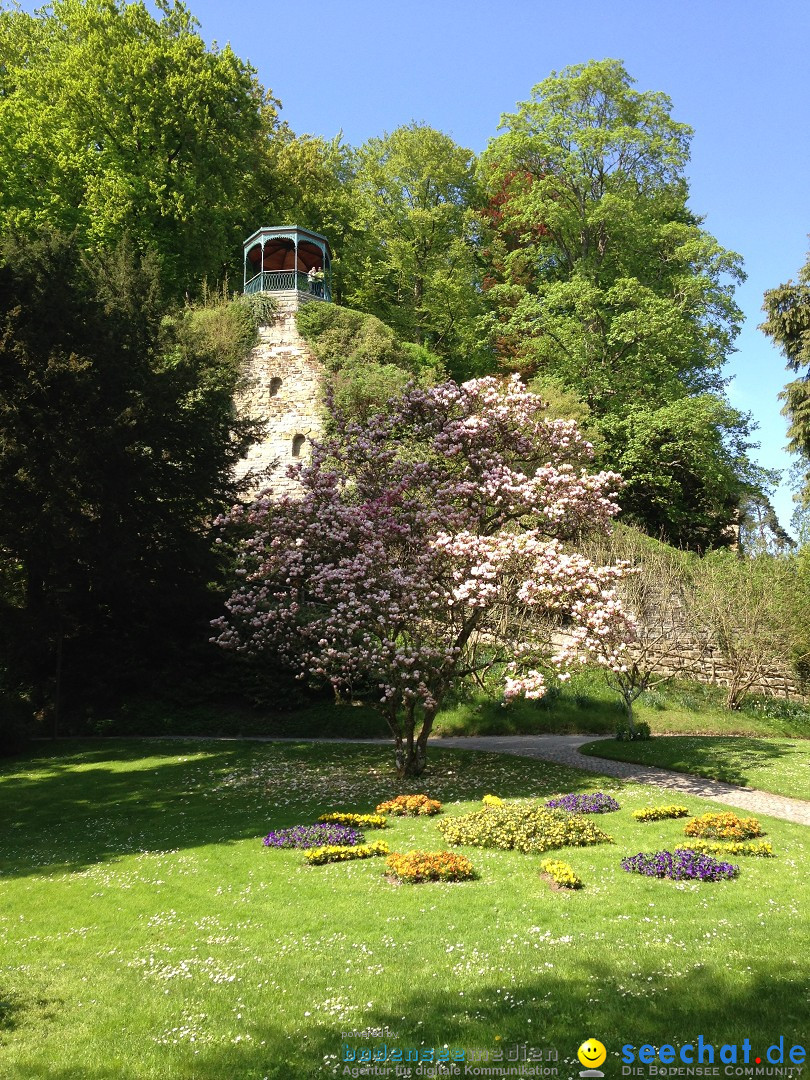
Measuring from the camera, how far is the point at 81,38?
39188 millimetres

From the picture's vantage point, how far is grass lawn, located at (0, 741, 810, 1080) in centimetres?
588

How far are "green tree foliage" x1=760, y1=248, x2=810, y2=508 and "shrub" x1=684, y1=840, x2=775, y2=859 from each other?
21.6m

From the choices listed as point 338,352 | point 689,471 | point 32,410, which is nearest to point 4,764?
point 32,410

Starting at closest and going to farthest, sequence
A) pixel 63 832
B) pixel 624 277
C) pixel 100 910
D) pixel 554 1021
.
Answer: pixel 554 1021 → pixel 100 910 → pixel 63 832 → pixel 624 277

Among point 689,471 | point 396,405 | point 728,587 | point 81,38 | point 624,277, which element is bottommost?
point 728,587

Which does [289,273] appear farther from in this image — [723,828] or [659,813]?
[723,828]

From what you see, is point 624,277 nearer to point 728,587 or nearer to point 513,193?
point 513,193

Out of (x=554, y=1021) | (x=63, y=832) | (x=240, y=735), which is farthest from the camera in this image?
(x=240, y=735)

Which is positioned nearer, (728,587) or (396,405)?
(396,405)

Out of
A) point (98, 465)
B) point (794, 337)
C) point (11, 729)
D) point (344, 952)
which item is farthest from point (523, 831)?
point (794, 337)

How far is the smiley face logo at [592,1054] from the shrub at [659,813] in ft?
24.7

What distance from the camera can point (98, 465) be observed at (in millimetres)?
22406

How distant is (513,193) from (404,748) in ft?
121

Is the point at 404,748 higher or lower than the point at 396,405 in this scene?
lower
